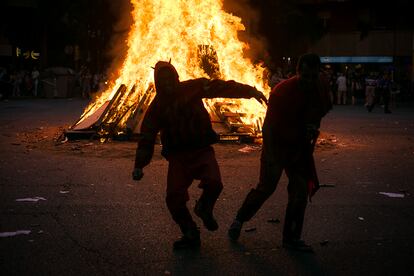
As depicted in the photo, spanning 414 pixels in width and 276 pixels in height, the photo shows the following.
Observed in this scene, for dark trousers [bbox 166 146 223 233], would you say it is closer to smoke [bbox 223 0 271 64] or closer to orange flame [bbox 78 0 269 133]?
orange flame [bbox 78 0 269 133]

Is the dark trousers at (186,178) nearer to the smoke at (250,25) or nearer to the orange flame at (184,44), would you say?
the orange flame at (184,44)

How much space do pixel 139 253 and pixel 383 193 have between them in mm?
3821

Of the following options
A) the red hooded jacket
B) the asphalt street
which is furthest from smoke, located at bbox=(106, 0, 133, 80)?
the red hooded jacket

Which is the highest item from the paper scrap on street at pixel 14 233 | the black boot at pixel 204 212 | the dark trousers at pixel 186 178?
the dark trousers at pixel 186 178

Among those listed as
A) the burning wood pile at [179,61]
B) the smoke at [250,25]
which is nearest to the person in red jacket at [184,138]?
the burning wood pile at [179,61]

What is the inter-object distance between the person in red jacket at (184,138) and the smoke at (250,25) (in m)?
33.9

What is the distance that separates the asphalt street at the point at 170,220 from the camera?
4711 mm

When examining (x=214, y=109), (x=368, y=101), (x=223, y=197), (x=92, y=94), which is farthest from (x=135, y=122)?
(x=92, y=94)

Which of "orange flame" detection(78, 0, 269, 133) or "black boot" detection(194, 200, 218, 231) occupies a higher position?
"orange flame" detection(78, 0, 269, 133)

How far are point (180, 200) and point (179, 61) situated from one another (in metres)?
9.90

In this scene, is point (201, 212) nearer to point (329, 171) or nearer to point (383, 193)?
point (383, 193)

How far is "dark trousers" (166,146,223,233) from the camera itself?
5043mm

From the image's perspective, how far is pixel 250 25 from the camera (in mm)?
40500

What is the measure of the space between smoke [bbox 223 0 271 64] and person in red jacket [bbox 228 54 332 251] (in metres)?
34.0
